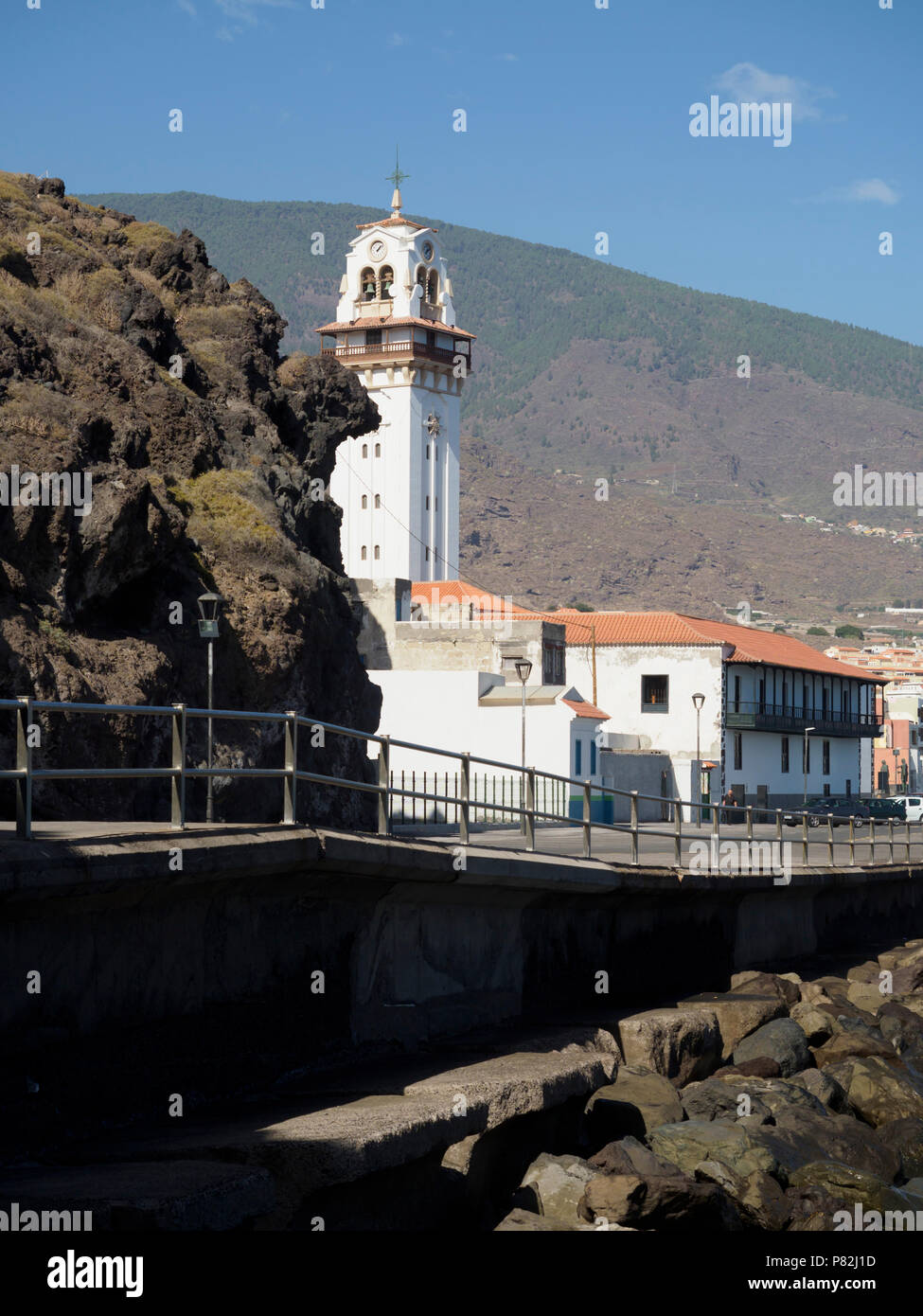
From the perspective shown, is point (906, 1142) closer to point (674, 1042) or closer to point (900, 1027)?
point (674, 1042)

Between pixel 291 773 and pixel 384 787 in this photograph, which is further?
pixel 384 787

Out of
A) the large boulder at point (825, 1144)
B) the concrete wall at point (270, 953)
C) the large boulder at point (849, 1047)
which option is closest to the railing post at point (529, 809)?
the concrete wall at point (270, 953)

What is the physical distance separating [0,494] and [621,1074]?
1217 centimetres

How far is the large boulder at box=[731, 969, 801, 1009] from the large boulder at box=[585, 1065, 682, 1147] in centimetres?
555

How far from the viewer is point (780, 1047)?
15.6 meters

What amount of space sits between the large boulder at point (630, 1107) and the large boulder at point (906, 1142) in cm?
219

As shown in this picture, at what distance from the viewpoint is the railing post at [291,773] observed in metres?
9.95

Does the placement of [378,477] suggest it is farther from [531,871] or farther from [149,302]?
[531,871]

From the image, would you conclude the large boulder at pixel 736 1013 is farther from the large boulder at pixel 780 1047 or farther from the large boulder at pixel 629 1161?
the large boulder at pixel 629 1161

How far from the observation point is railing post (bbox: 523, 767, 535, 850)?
538 inches

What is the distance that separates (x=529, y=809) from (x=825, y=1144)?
11.9 feet

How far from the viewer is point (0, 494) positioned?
2092cm

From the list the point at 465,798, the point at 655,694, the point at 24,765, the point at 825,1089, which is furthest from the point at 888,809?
the point at 24,765

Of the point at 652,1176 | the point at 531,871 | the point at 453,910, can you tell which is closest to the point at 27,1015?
the point at 652,1176
